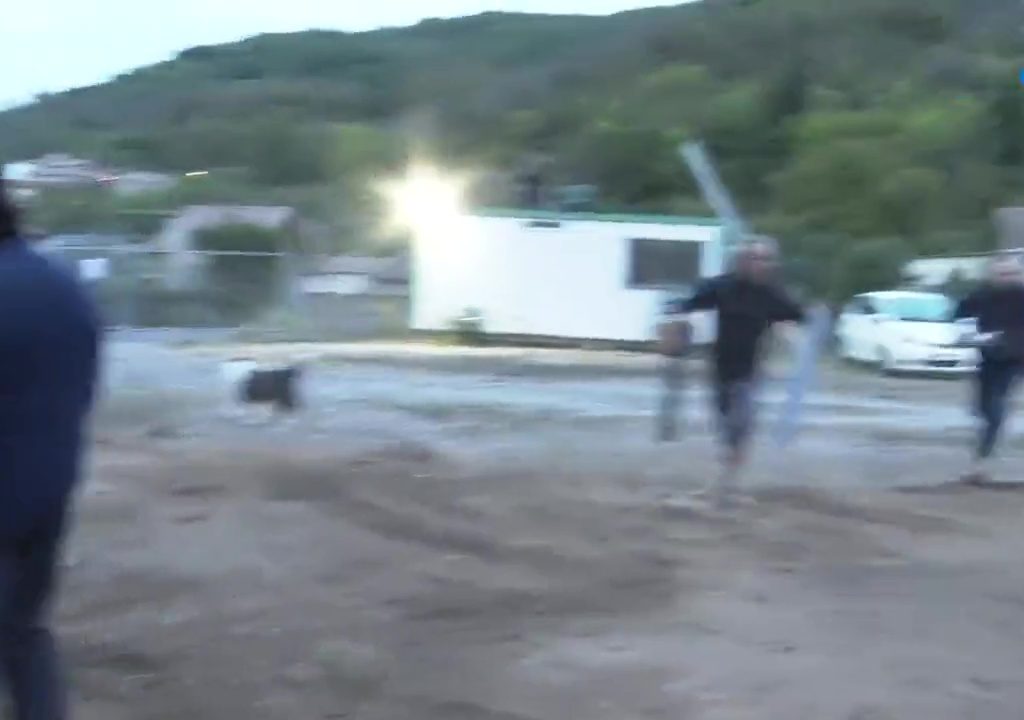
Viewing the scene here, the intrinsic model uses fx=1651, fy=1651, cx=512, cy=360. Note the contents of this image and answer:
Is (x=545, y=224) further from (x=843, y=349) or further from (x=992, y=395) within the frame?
(x=992, y=395)

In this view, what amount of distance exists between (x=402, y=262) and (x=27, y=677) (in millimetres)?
38024

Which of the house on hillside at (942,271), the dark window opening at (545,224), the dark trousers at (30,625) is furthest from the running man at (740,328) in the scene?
the house on hillside at (942,271)

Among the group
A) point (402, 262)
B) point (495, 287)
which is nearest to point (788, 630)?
point (495, 287)

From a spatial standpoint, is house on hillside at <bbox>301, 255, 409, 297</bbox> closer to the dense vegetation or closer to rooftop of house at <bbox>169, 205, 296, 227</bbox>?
rooftop of house at <bbox>169, 205, 296, 227</bbox>

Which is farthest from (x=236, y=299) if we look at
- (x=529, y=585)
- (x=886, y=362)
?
(x=529, y=585)

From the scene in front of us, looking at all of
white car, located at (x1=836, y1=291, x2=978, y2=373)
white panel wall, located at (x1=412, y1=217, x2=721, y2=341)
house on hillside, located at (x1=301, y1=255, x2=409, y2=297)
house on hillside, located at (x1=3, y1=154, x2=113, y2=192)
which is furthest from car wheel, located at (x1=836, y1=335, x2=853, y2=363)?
house on hillside, located at (x1=3, y1=154, x2=113, y2=192)

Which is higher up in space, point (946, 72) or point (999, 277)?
point (946, 72)

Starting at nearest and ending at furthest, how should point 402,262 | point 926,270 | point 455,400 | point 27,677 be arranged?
point 27,677
point 455,400
point 926,270
point 402,262

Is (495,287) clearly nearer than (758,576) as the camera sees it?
No

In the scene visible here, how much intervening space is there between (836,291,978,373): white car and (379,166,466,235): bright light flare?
7471 mm

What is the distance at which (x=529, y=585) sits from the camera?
709 cm

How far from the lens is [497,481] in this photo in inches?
396

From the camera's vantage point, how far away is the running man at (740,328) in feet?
31.3

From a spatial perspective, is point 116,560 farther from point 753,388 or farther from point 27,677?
point 753,388
